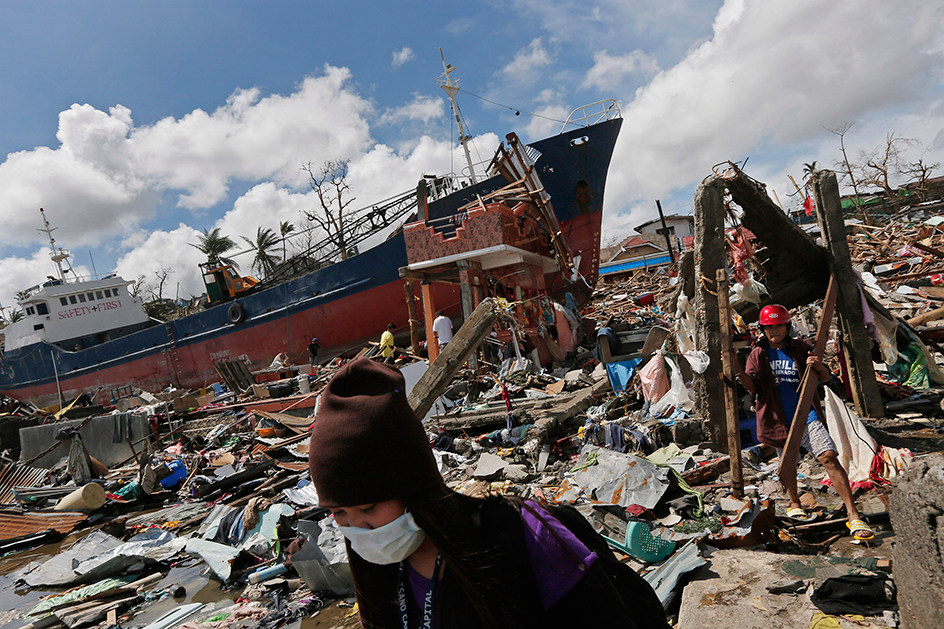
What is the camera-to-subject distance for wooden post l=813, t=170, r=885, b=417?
524 centimetres

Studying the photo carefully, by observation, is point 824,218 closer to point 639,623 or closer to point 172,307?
point 639,623

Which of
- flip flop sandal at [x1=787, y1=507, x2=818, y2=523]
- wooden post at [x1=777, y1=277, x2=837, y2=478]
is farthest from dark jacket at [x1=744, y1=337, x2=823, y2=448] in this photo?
flip flop sandal at [x1=787, y1=507, x2=818, y2=523]

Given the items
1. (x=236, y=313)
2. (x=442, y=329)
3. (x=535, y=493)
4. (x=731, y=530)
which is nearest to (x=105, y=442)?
(x=442, y=329)

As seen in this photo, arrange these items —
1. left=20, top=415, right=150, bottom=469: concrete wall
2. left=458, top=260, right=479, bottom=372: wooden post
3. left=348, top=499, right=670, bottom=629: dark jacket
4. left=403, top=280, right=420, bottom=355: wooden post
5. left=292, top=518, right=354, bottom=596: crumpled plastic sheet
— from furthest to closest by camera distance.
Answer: left=403, top=280, right=420, bottom=355: wooden post, left=458, top=260, right=479, bottom=372: wooden post, left=20, top=415, right=150, bottom=469: concrete wall, left=292, top=518, right=354, bottom=596: crumpled plastic sheet, left=348, top=499, right=670, bottom=629: dark jacket

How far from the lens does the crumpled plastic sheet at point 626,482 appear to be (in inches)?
157

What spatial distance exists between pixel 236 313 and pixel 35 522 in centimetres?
1203

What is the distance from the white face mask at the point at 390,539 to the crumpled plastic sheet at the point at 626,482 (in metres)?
3.32

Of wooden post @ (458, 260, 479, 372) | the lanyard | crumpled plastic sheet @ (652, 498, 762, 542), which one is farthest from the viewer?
wooden post @ (458, 260, 479, 372)

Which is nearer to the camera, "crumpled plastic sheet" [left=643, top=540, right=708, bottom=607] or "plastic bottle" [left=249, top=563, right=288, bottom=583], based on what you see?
"crumpled plastic sheet" [left=643, top=540, right=708, bottom=607]

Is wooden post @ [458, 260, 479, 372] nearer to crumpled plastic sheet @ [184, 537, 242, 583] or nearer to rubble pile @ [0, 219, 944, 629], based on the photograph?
rubble pile @ [0, 219, 944, 629]

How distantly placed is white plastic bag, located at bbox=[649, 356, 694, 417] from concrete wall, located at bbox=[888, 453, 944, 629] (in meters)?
4.14

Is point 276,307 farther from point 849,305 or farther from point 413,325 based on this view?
point 849,305

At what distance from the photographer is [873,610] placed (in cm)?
208

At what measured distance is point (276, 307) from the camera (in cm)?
1808
